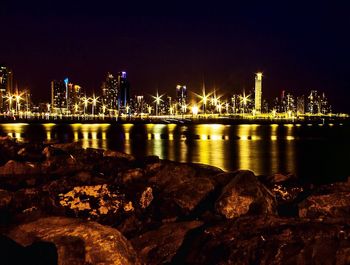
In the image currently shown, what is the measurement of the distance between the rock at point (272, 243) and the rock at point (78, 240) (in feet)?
3.36

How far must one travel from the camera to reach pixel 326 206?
26.8 ft

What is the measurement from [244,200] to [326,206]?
1.43 metres

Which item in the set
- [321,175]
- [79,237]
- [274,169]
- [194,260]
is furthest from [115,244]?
[274,169]

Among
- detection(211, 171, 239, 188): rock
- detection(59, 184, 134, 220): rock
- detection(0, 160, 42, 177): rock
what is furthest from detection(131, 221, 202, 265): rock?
Result: detection(0, 160, 42, 177): rock

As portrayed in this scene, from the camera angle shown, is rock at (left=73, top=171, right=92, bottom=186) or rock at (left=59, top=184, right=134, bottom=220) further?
rock at (left=73, top=171, right=92, bottom=186)

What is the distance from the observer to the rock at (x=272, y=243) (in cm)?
566

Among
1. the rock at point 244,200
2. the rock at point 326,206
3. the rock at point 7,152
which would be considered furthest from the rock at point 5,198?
the rock at point 7,152

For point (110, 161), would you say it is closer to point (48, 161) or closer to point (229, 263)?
point (48, 161)

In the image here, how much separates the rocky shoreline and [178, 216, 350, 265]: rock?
1cm

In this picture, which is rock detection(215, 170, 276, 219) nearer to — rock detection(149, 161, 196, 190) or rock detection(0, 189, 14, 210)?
rock detection(149, 161, 196, 190)

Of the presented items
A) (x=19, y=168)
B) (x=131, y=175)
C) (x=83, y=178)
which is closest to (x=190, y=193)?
(x=131, y=175)

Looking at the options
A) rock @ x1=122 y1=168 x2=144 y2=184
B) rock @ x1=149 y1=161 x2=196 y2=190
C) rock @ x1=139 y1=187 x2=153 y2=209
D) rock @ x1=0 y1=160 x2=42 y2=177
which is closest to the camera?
rock @ x1=139 y1=187 x2=153 y2=209

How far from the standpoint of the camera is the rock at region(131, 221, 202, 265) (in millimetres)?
6586

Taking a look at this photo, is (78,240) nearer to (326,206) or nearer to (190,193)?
(190,193)
